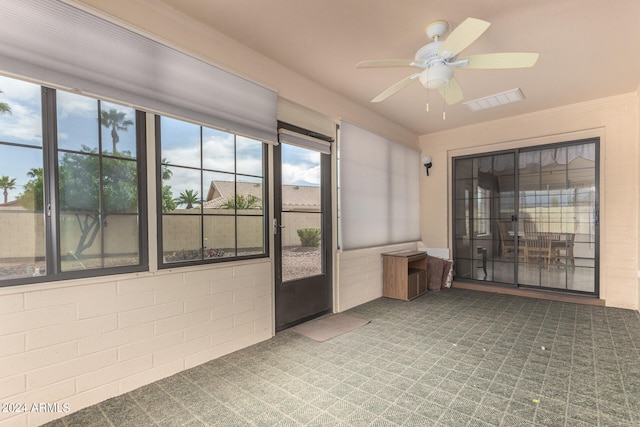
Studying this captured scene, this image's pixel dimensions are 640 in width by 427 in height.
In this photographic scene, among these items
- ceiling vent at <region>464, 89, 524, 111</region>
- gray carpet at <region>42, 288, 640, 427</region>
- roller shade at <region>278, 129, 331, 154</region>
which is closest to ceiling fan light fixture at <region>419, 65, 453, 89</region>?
roller shade at <region>278, 129, 331, 154</region>

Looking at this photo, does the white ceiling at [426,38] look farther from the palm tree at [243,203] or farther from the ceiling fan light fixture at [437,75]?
the palm tree at [243,203]

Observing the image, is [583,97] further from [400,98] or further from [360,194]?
[360,194]

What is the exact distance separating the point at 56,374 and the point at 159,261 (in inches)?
34.5

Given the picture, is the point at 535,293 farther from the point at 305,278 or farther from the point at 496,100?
the point at 305,278

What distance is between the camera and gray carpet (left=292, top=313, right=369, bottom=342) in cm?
319

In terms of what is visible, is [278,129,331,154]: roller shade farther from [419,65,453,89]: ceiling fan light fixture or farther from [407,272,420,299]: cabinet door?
→ [407,272,420,299]: cabinet door

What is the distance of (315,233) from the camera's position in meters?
3.84

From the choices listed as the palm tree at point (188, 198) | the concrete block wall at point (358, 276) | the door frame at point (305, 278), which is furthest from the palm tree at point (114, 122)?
the concrete block wall at point (358, 276)

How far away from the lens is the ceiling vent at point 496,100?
13.0 feet

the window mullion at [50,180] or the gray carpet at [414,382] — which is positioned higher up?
the window mullion at [50,180]

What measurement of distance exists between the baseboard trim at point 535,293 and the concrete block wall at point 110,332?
4.06 metres

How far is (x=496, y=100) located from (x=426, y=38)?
6.96 feet

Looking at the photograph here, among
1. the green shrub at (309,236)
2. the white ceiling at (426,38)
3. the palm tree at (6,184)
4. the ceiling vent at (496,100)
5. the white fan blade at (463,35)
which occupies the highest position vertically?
the white ceiling at (426,38)

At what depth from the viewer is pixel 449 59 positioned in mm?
2277
